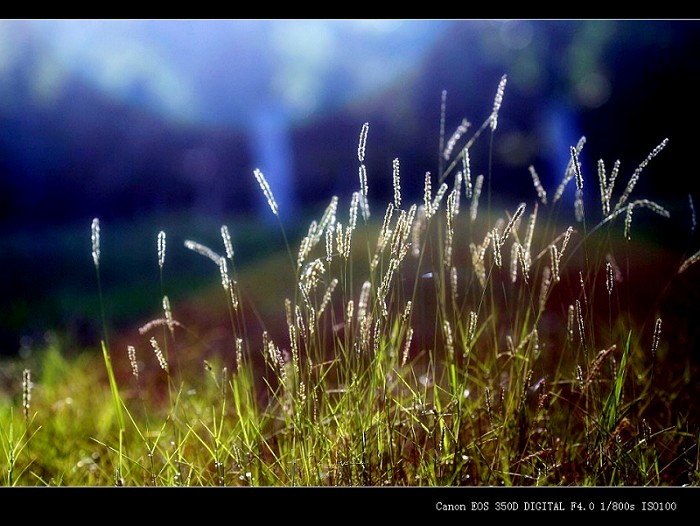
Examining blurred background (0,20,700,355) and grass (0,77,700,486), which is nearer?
grass (0,77,700,486)

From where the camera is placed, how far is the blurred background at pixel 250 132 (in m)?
2.41

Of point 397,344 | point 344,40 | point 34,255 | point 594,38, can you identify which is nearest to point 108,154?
point 34,255

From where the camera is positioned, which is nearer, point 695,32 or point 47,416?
point 695,32

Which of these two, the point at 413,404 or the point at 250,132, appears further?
the point at 250,132

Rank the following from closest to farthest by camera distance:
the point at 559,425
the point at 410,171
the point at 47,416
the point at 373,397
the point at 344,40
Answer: the point at 373,397
the point at 559,425
the point at 47,416
the point at 344,40
the point at 410,171

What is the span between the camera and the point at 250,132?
290cm

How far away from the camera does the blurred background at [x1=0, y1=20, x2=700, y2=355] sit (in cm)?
241

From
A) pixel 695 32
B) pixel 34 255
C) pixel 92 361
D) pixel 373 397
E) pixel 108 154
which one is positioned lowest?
pixel 92 361

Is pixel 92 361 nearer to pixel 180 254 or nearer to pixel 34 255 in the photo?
pixel 34 255

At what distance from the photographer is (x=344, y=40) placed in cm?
211

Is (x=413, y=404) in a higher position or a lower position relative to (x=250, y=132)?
lower

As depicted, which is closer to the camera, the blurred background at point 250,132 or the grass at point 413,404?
the grass at point 413,404

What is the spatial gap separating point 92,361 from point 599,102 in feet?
10.1

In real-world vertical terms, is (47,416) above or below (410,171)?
below
